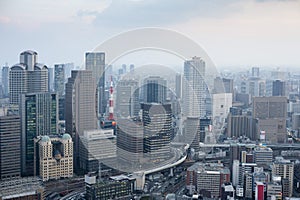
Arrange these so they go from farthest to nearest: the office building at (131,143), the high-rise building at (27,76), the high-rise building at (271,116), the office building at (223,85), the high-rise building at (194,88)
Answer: the office building at (223,85)
the high-rise building at (271,116)
the high-rise building at (27,76)
the high-rise building at (194,88)
the office building at (131,143)

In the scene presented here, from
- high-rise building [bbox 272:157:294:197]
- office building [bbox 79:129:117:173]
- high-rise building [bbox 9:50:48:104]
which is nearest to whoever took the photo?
high-rise building [bbox 272:157:294:197]

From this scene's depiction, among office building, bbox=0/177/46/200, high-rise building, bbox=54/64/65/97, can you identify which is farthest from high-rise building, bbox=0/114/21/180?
high-rise building, bbox=54/64/65/97

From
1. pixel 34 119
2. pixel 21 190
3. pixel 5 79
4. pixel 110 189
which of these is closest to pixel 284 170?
pixel 110 189

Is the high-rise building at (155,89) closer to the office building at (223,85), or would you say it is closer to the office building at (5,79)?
the office building at (223,85)

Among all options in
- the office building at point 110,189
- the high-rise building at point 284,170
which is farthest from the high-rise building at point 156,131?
the high-rise building at point 284,170

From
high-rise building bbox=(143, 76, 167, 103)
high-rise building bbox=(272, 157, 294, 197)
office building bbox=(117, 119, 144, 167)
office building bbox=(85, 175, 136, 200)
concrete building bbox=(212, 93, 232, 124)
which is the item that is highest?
high-rise building bbox=(143, 76, 167, 103)

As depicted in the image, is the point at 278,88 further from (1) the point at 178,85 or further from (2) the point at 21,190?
(2) the point at 21,190

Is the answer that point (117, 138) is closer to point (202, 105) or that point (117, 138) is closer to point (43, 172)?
point (43, 172)

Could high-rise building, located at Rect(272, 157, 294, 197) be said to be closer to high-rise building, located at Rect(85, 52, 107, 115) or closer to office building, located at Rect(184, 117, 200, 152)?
office building, located at Rect(184, 117, 200, 152)
